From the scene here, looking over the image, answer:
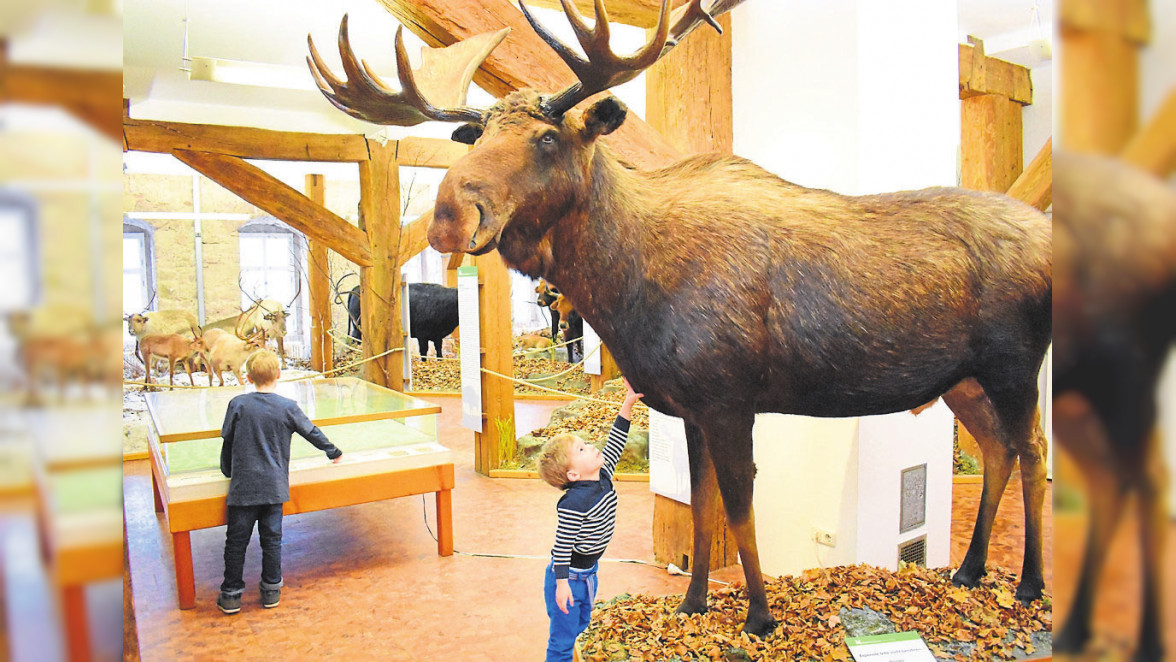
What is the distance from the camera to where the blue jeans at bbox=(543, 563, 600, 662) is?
Result: 187 cm

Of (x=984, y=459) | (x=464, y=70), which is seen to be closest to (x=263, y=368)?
(x=464, y=70)

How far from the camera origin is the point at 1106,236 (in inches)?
7.4

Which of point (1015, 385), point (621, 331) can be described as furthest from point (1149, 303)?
point (1015, 385)

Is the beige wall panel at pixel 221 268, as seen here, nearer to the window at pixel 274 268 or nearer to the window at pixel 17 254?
the window at pixel 274 268

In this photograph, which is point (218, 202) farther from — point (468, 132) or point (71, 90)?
point (71, 90)

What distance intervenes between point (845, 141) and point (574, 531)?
1.78m

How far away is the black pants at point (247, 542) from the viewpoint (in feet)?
10.3

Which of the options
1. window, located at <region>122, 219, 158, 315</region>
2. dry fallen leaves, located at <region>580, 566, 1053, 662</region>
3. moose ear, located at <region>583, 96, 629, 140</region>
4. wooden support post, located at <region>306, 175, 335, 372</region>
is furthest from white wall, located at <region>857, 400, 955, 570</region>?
window, located at <region>122, 219, 158, 315</region>

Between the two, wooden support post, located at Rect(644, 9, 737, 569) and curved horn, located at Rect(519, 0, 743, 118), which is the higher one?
wooden support post, located at Rect(644, 9, 737, 569)

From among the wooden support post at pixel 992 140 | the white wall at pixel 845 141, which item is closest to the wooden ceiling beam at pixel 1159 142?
the white wall at pixel 845 141

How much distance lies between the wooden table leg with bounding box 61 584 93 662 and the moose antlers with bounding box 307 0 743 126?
1420mm

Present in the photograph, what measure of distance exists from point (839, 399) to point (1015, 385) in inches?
17.7

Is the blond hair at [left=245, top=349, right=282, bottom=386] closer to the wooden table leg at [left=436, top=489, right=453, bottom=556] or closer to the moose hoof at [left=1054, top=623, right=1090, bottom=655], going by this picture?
the wooden table leg at [left=436, top=489, right=453, bottom=556]

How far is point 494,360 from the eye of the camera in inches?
208
